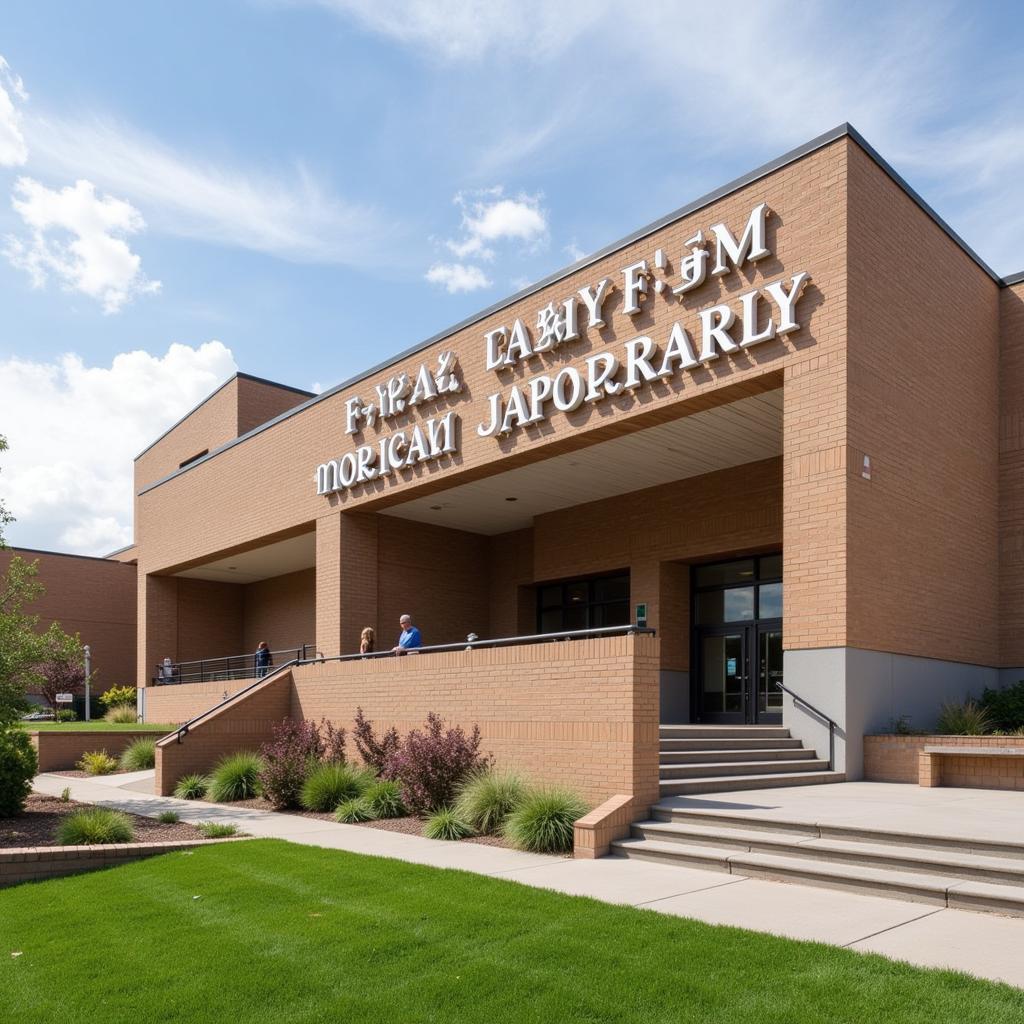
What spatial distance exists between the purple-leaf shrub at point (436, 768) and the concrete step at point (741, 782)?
9.07 feet

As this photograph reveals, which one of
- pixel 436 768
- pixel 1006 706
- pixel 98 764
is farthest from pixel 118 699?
pixel 1006 706

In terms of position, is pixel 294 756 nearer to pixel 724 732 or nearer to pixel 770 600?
pixel 724 732

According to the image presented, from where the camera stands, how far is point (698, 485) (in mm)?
21281

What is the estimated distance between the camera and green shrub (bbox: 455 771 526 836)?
11.8 metres

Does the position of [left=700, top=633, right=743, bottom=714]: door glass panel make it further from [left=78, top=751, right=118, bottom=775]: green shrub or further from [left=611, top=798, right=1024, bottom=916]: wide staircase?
[left=78, top=751, right=118, bottom=775]: green shrub

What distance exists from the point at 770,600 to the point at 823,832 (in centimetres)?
1150

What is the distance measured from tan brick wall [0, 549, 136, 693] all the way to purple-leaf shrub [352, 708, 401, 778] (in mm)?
25333

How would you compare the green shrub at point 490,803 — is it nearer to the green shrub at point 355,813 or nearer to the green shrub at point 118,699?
the green shrub at point 355,813

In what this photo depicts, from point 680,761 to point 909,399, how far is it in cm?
693

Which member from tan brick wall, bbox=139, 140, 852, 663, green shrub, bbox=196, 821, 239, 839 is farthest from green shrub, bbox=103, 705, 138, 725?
green shrub, bbox=196, 821, 239, 839

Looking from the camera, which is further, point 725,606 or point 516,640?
point 725,606

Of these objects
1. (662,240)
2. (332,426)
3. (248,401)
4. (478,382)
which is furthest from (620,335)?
(248,401)

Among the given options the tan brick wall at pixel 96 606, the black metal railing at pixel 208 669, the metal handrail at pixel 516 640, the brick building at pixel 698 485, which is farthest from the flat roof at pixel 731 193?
the tan brick wall at pixel 96 606

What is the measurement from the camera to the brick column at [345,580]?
23.2 metres
